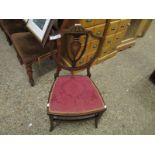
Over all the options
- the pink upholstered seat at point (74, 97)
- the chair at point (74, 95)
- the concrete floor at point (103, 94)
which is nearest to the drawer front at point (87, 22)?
the chair at point (74, 95)

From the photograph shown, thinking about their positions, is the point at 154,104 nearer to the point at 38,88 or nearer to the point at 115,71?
the point at 115,71

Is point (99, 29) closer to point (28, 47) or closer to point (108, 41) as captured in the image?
point (108, 41)

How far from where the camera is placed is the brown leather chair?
1584mm

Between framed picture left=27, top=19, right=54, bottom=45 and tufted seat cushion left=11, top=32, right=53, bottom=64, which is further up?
framed picture left=27, top=19, right=54, bottom=45

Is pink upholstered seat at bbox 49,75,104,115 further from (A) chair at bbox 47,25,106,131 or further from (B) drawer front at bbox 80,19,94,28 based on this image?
(B) drawer front at bbox 80,19,94,28

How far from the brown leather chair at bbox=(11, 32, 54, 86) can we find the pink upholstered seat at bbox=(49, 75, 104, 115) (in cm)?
34

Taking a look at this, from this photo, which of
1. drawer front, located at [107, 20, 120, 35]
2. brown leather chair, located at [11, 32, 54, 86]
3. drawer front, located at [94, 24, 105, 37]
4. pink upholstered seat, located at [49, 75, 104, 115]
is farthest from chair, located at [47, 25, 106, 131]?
drawer front, located at [107, 20, 120, 35]

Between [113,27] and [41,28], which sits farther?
[113,27]

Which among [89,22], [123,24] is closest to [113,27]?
[123,24]

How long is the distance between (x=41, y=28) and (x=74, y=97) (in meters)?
0.77

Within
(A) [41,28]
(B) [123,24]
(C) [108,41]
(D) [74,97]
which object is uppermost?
(B) [123,24]

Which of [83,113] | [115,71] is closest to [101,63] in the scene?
[115,71]

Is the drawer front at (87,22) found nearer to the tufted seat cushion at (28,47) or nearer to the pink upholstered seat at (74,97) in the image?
the tufted seat cushion at (28,47)

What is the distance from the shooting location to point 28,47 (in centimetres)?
166
